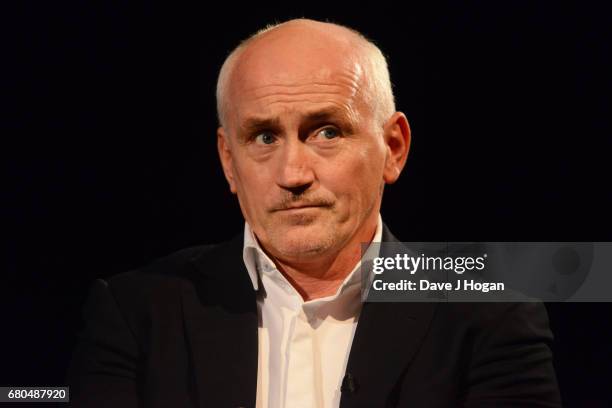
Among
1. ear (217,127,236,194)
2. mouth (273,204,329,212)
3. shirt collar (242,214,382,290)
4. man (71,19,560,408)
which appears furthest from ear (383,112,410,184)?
ear (217,127,236,194)

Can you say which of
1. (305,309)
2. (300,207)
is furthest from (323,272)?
(300,207)

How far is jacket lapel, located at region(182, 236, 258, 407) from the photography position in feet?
6.20

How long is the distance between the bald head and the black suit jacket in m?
0.48

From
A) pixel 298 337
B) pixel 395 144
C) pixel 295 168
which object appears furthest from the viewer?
pixel 395 144

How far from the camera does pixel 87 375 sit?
78.9 inches

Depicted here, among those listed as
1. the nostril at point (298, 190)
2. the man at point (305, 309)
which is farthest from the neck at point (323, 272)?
the nostril at point (298, 190)

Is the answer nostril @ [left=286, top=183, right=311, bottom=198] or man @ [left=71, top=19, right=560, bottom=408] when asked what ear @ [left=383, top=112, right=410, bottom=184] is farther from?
nostril @ [left=286, top=183, right=311, bottom=198]

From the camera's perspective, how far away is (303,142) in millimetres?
1880

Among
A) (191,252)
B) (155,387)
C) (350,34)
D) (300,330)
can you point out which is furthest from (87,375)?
(350,34)

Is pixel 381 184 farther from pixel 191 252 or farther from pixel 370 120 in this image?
pixel 191 252

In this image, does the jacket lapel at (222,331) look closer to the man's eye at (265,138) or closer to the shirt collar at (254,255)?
the shirt collar at (254,255)

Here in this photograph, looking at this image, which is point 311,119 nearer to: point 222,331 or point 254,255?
point 254,255

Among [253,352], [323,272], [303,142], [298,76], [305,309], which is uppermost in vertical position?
[298,76]

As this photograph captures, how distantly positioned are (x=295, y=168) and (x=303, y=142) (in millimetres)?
81
